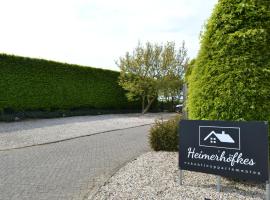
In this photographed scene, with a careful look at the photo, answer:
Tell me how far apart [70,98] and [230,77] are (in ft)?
53.9

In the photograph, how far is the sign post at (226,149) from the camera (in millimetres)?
4766

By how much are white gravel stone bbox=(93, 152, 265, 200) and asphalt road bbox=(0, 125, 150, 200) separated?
17.7 inches

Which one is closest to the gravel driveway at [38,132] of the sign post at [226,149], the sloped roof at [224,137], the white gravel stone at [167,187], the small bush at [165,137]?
the small bush at [165,137]

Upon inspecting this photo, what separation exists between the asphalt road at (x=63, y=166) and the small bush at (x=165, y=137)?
29.8 inches

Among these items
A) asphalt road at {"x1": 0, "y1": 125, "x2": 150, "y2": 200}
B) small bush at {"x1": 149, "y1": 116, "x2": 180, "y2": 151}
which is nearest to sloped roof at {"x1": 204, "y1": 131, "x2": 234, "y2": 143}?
asphalt road at {"x1": 0, "y1": 125, "x2": 150, "y2": 200}

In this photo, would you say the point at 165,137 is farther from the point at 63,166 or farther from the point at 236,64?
the point at 236,64

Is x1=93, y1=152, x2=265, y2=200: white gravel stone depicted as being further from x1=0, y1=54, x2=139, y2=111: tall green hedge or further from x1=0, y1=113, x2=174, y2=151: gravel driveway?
x1=0, y1=54, x2=139, y2=111: tall green hedge

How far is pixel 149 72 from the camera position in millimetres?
26297

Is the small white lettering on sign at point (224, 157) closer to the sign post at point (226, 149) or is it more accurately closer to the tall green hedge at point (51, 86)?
the sign post at point (226, 149)

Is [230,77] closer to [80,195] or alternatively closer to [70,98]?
[80,195]

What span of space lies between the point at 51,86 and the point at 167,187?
1547 centimetres

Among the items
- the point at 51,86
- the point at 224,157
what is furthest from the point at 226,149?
the point at 51,86

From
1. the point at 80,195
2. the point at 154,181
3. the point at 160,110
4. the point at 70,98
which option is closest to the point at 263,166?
the point at 154,181

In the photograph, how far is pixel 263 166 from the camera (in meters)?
4.72
